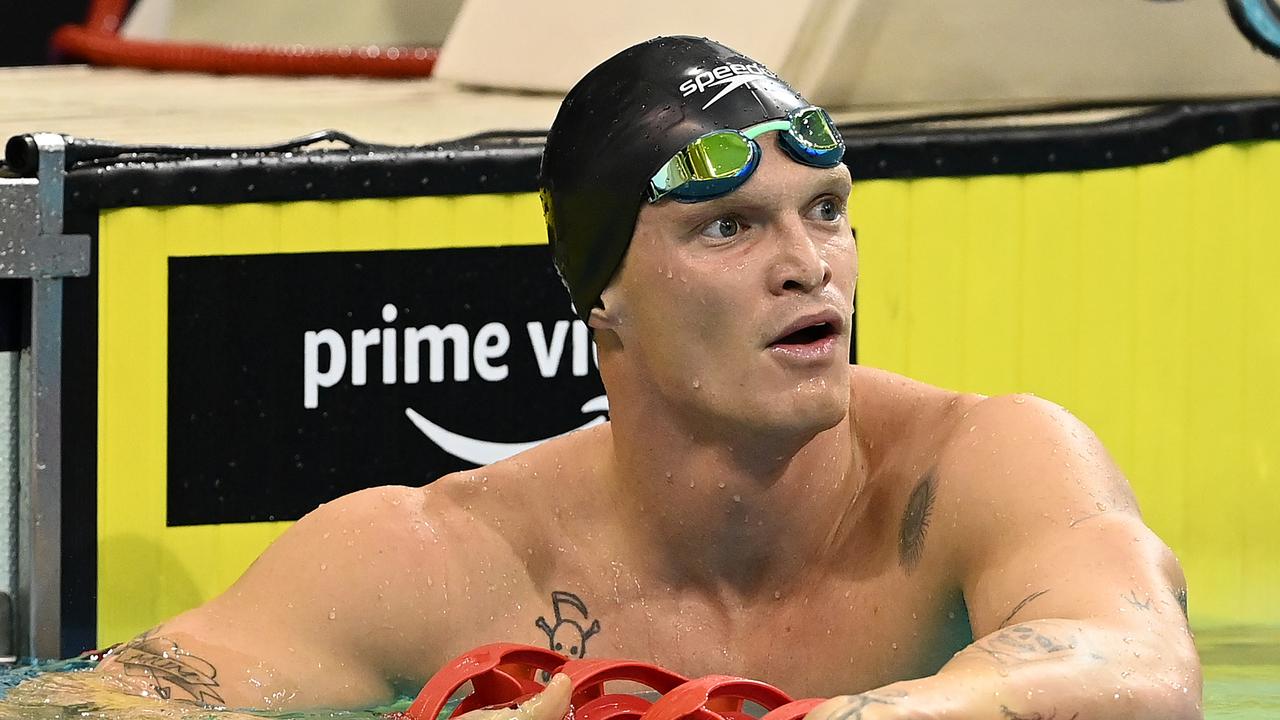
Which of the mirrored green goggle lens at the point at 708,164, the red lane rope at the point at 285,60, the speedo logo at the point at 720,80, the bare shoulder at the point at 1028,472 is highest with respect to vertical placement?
the red lane rope at the point at 285,60

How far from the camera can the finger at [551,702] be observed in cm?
221

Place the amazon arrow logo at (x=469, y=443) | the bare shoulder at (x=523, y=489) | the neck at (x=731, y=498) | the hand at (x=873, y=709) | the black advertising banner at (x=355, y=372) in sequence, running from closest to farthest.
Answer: the hand at (x=873, y=709) → the neck at (x=731, y=498) → the bare shoulder at (x=523, y=489) → the black advertising banner at (x=355, y=372) → the amazon arrow logo at (x=469, y=443)

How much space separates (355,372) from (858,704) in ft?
6.83

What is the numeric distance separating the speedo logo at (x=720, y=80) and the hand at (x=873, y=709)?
841 millimetres

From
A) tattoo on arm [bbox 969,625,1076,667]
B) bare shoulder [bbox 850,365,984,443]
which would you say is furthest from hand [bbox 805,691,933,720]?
bare shoulder [bbox 850,365,984,443]

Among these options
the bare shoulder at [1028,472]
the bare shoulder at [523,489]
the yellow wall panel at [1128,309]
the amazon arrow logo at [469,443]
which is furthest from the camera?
the yellow wall panel at [1128,309]

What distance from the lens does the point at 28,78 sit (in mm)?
6414

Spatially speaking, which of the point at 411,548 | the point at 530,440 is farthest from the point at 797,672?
the point at 530,440

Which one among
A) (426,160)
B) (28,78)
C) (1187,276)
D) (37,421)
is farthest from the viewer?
(28,78)

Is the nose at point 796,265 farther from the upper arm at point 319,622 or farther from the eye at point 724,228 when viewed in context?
the upper arm at point 319,622

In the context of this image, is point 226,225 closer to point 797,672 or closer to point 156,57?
point 797,672

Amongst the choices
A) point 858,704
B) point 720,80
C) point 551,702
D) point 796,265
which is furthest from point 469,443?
point 858,704

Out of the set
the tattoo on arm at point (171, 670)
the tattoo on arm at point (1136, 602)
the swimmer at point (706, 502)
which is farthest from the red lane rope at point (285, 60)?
the tattoo on arm at point (1136, 602)

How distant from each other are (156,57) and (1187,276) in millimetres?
3579
